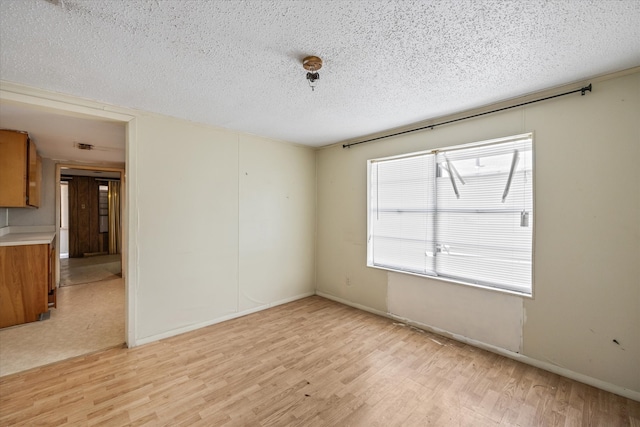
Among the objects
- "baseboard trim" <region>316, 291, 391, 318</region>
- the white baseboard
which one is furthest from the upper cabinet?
the white baseboard

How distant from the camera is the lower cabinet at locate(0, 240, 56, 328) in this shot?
3119mm

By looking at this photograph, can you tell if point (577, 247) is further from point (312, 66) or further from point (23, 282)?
point (23, 282)

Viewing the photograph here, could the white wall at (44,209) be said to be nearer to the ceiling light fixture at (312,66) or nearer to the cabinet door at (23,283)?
the cabinet door at (23,283)

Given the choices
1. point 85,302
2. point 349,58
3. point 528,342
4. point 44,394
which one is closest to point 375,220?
point 528,342

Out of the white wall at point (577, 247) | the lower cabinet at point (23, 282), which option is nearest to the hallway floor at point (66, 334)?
the lower cabinet at point (23, 282)

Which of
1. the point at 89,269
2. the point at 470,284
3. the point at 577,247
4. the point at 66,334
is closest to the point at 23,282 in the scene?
the point at 66,334

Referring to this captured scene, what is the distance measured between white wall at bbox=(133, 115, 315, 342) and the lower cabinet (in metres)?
1.67

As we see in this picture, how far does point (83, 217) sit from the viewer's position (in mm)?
7598

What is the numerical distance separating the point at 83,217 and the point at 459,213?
9495 millimetres

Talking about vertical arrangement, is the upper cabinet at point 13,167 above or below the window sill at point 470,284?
above

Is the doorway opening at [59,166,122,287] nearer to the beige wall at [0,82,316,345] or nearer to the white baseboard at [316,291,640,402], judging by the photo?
the beige wall at [0,82,316,345]

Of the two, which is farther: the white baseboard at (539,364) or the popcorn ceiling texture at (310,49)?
the white baseboard at (539,364)

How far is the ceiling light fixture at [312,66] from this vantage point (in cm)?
179

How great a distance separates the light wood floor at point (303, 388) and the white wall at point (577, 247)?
0.25m
